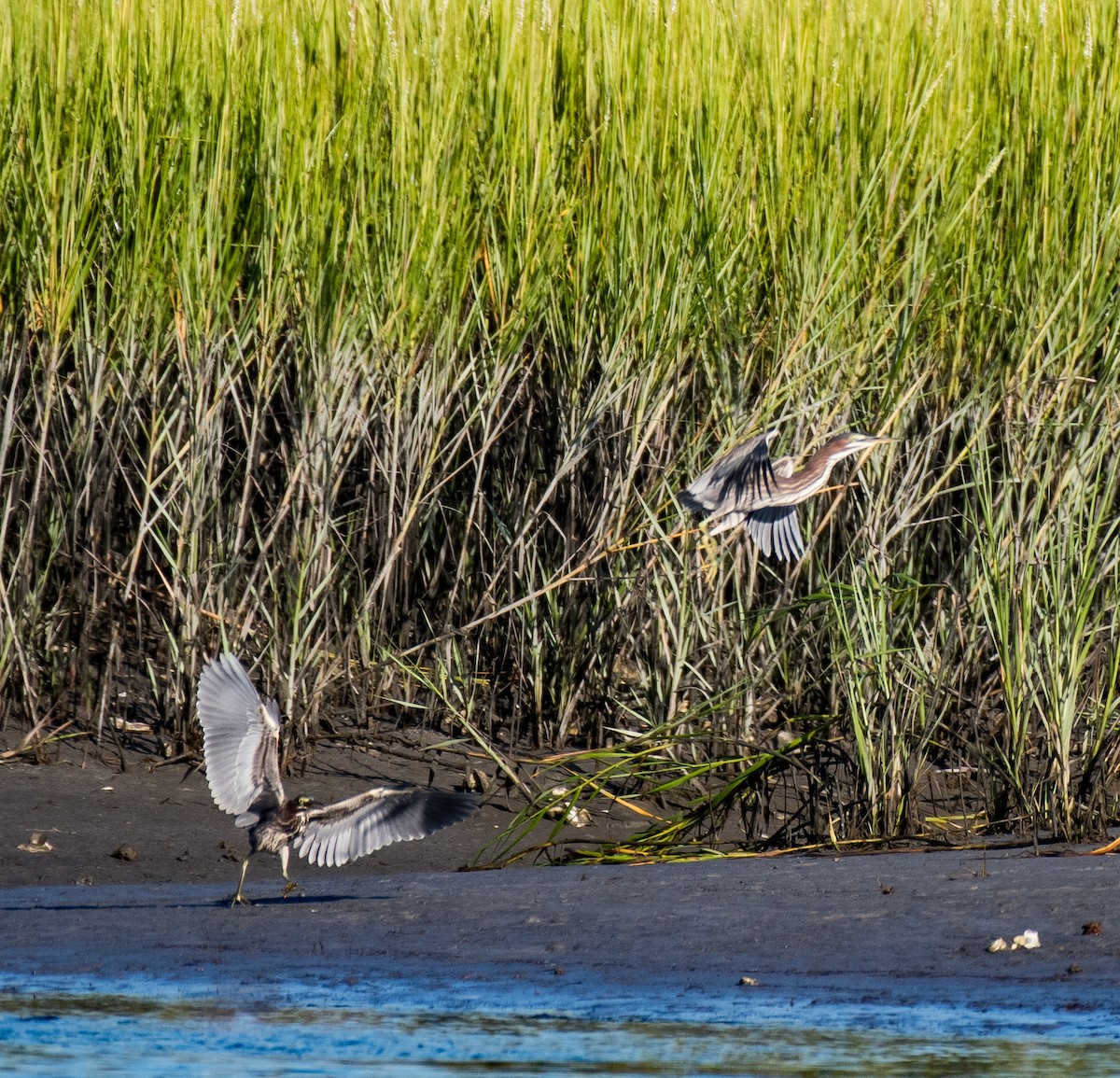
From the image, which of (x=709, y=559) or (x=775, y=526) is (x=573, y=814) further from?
(x=775, y=526)

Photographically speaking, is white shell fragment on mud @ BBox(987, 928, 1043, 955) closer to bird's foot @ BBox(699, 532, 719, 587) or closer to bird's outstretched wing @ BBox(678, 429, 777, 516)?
bird's outstretched wing @ BBox(678, 429, 777, 516)

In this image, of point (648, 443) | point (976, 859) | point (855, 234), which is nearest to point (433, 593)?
point (648, 443)

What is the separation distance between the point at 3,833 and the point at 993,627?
2.89 m

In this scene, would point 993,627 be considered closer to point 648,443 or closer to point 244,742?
point 648,443

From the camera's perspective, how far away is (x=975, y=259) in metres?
6.67

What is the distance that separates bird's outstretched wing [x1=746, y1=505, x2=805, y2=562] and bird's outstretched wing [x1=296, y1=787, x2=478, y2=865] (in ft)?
4.68

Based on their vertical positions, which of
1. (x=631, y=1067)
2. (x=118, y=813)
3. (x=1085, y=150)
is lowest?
(x=118, y=813)

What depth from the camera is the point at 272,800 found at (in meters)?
4.46

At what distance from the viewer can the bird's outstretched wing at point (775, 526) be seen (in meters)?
5.38

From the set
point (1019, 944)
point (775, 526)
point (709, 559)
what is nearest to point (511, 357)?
point (709, 559)

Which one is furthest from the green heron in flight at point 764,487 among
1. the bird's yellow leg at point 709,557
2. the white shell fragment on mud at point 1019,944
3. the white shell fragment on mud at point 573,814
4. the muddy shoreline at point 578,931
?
the white shell fragment on mud at point 1019,944

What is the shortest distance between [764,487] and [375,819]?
152 centimetres

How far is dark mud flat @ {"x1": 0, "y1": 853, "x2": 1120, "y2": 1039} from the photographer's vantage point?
12.8 feet

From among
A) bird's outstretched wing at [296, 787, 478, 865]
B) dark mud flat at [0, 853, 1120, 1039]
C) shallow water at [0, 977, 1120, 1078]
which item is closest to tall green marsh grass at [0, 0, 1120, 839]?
dark mud flat at [0, 853, 1120, 1039]
